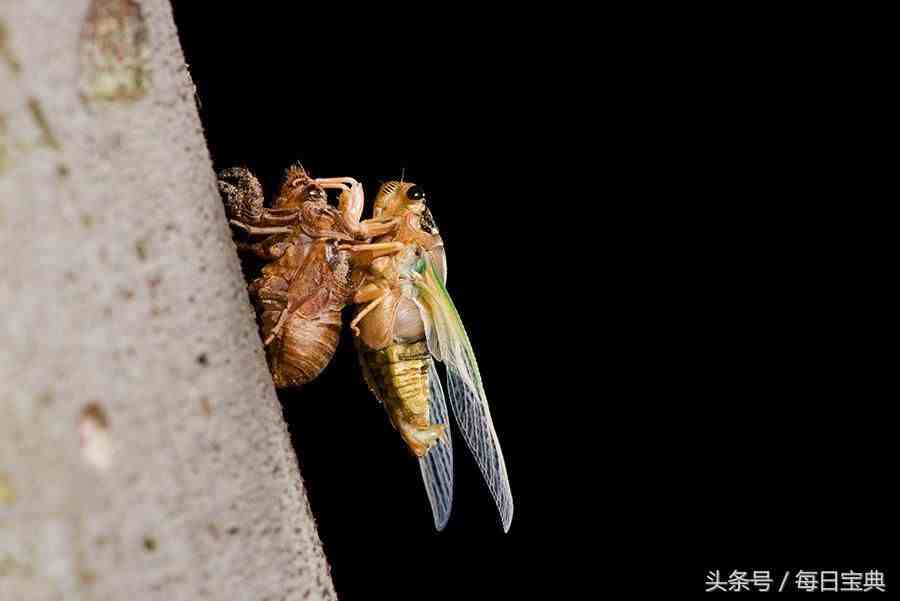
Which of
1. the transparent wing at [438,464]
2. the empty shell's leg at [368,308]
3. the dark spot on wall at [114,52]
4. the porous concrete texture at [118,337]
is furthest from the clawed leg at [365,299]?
the dark spot on wall at [114,52]

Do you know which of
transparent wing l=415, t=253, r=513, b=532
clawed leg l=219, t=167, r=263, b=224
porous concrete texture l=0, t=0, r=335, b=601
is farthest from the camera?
transparent wing l=415, t=253, r=513, b=532

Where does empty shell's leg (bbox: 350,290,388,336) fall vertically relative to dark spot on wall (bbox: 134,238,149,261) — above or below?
below

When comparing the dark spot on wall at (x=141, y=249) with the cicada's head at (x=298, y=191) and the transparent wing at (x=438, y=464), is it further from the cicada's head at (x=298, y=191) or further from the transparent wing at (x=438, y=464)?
the transparent wing at (x=438, y=464)

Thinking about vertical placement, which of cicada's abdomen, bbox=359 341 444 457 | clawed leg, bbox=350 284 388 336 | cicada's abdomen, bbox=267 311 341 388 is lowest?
cicada's abdomen, bbox=359 341 444 457

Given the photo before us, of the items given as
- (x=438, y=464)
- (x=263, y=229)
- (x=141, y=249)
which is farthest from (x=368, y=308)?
(x=141, y=249)

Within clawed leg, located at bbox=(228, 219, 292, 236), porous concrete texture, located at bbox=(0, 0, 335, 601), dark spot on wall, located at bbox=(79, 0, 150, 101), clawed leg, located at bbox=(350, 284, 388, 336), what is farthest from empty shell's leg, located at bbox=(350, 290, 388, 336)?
dark spot on wall, located at bbox=(79, 0, 150, 101)

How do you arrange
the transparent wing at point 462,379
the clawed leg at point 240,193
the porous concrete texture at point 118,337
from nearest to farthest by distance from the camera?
the porous concrete texture at point 118,337 → the clawed leg at point 240,193 → the transparent wing at point 462,379

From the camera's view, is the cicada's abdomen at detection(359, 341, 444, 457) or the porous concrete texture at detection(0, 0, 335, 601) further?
the cicada's abdomen at detection(359, 341, 444, 457)

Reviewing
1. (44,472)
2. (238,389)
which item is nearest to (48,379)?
(44,472)

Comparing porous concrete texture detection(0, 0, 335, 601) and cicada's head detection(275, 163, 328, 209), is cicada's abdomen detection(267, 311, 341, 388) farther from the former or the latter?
porous concrete texture detection(0, 0, 335, 601)
